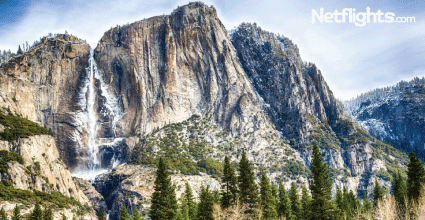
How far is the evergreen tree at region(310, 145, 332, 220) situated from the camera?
48000 millimetres

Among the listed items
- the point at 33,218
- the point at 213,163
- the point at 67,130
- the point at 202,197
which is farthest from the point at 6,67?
the point at 202,197

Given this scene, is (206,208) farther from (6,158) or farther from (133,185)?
(133,185)

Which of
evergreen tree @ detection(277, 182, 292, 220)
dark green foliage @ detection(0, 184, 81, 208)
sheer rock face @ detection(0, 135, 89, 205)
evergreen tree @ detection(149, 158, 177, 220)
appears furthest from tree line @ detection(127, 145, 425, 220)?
sheer rock face @ detection(0, 135, 89, 205)

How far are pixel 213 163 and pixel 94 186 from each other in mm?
65761

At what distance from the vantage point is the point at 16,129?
385 ft

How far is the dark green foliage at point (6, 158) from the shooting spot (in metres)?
99.8

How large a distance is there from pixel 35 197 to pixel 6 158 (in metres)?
16.8

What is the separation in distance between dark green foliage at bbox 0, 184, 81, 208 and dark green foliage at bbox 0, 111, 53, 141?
22.9 m

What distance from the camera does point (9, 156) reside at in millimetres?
104938

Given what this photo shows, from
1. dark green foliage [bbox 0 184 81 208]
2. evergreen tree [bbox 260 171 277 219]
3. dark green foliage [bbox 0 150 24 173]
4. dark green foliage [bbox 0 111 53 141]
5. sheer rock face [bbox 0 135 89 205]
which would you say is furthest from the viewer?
dark green foliage [bbox 0 111 53 141]

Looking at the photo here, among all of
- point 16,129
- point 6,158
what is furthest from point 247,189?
point 16,129

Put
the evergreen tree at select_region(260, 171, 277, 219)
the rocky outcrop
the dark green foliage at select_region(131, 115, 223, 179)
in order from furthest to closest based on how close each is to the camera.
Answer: the dark green foliage at select_region(131, 115, 223, 179), the rocky outcrop, the evergreen tree at select_region(260, 171, 277, 219)

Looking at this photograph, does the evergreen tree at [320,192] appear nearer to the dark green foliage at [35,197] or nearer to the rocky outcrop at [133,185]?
the dark green foliage at [35,197]

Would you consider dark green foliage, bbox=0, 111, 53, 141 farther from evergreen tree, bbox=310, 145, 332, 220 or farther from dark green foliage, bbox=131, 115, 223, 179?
evergreen tree, bbox=310, 145, 332, 220
